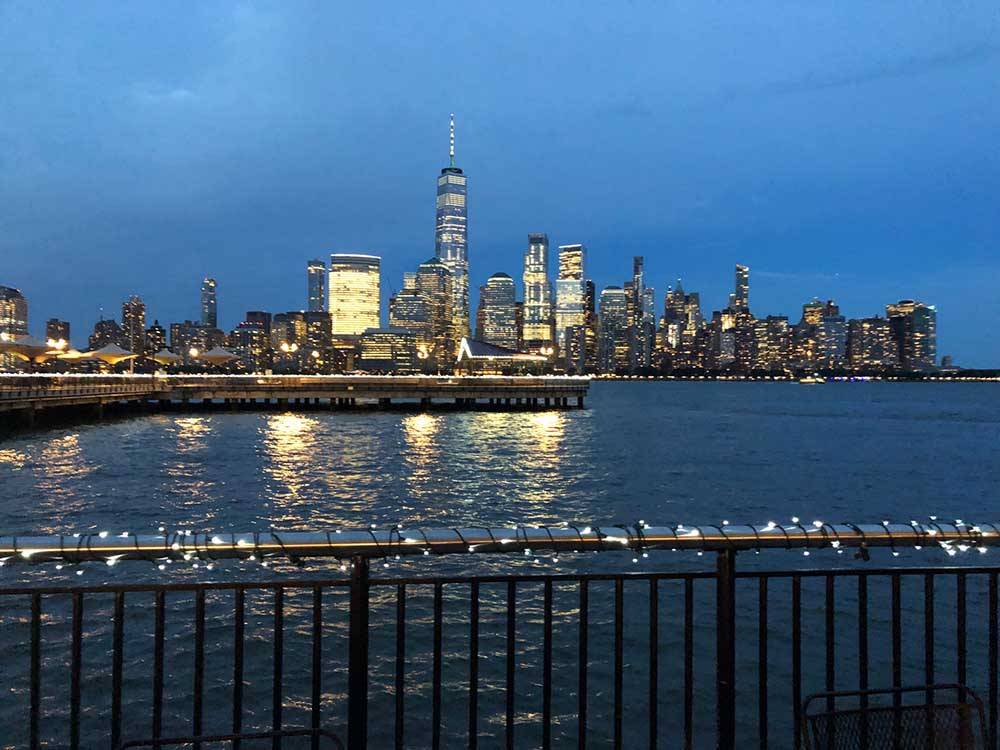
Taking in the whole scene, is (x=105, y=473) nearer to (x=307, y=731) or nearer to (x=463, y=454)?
(x=463, y=454)

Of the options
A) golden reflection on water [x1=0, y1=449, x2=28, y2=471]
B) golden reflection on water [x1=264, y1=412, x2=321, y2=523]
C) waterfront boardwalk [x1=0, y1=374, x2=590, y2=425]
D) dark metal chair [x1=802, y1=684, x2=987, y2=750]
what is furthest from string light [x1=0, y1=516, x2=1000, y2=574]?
waterfront boardwalk [x1=0, y1=374, x2=590, y2=425]

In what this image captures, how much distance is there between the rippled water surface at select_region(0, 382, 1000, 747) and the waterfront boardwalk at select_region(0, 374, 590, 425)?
420 inches

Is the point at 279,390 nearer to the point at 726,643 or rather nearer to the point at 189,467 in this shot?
the point at 189,467

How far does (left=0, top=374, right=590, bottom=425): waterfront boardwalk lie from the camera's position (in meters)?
69.1

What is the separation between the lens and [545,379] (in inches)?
3959

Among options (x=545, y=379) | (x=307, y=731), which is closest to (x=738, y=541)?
(x=307, y=731)

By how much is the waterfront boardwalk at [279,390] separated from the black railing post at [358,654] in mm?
67516

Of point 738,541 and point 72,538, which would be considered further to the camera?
Answer: point 738,541

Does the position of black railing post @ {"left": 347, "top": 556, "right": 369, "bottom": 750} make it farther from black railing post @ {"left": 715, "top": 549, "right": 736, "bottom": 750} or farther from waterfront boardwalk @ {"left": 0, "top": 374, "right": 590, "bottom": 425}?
waterfront boardwalk @ {"left": 0, "top": 374, "right": 590, "bottom": 425}

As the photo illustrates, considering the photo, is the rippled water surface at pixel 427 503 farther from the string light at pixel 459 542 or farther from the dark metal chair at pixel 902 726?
the dark metal chair at pixel 902 726

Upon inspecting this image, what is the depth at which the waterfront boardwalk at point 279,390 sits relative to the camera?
69.1m

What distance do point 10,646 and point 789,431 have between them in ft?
202

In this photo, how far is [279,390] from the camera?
8669cm

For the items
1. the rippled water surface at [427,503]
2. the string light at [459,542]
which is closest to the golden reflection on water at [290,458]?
the rippled water surface at [427,503]
